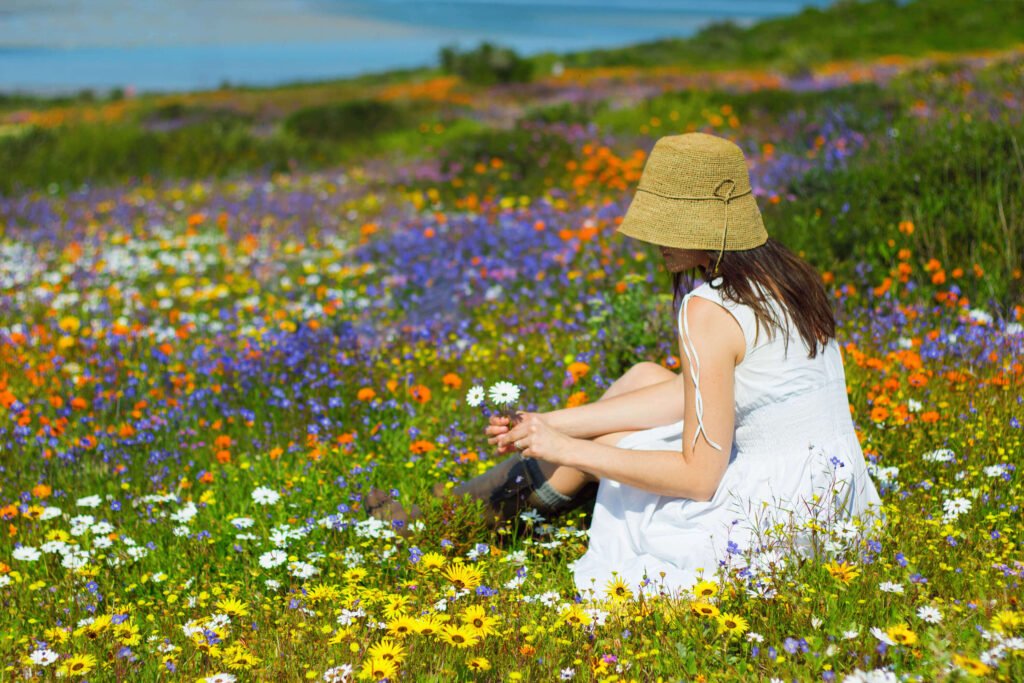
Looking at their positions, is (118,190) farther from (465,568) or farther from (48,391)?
(465,568)

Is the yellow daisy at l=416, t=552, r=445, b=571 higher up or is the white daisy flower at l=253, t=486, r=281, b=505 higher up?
the yellow daisy at l=416, t=552, r=445, b=571

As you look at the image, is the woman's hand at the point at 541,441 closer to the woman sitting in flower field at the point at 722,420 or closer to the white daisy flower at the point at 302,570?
the woman sitting in flower field at the point at 722,420

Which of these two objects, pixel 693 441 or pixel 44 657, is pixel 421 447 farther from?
pixel 44 657

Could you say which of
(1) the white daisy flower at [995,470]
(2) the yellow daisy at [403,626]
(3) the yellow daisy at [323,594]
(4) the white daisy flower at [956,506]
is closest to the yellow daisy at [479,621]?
(2) the yellow daisy at [403,626]

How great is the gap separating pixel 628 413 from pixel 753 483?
634 mm

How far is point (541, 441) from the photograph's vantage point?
10.2 ft

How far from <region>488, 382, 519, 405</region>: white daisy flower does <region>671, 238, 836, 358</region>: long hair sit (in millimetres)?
706

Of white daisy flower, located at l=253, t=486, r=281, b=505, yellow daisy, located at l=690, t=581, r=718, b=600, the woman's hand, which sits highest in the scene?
the woman's hand

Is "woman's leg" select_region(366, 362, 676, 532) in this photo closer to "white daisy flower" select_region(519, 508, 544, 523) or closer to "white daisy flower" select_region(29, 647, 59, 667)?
"white daisy flower" select_region(519, 508, 544, 523)

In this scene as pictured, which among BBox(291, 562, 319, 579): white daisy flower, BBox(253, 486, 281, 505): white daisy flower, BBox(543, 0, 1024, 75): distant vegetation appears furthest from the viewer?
BBox(543, 0, 1024, 75): distant vegetation

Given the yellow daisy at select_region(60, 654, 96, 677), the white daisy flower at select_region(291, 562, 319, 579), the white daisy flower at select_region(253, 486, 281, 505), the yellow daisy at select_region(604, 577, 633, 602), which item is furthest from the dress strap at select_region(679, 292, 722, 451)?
the yellow daisy at select_region(60, 654, 96, 677)

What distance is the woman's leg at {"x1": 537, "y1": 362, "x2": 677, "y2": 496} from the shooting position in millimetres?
3516

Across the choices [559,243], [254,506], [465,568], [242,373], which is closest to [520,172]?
[559,243]

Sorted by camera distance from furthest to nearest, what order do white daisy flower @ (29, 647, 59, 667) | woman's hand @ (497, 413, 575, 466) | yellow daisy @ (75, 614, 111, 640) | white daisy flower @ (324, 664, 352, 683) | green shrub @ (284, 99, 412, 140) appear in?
Result: green shrub @ (284, 99, 412, 140)
woman's hand @ (497, 413, 575, 466)
yellow daisy @ (75, 614, 111, 640)
white daisy flower @ (29, 647, 59, 667)
white daisy flower @ (324, 664, 352, 683)
